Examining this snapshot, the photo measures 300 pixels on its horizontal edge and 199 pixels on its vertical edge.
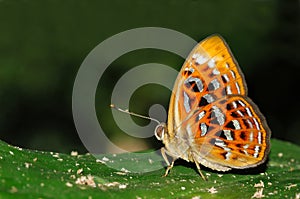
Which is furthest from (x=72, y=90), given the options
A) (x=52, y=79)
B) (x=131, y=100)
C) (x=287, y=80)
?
(x=287, y=80)

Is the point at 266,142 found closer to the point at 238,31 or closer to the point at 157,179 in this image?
the point at 157,179

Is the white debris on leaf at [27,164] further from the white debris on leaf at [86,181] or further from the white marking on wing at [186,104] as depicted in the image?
the white marking on wing at [186,104]

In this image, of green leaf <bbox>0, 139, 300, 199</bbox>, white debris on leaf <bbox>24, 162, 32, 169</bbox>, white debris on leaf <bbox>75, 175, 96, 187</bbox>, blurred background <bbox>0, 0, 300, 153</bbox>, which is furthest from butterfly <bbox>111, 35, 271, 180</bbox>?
blurred background <bbox>0, 0, 300, 153</bbox>

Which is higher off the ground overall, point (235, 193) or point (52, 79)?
point (52, 79)

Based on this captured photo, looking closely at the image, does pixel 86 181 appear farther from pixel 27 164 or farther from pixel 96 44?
pixel 96 44

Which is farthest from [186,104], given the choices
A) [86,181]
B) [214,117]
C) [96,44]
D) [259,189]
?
[96,44]

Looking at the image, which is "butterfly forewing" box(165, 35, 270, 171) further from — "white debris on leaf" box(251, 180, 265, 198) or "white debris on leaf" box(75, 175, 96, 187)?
"white debris on leaf" box(75, 175, 96, 187)

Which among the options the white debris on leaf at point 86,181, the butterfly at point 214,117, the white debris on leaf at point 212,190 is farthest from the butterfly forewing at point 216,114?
the white debris on leaf at point 86,181
